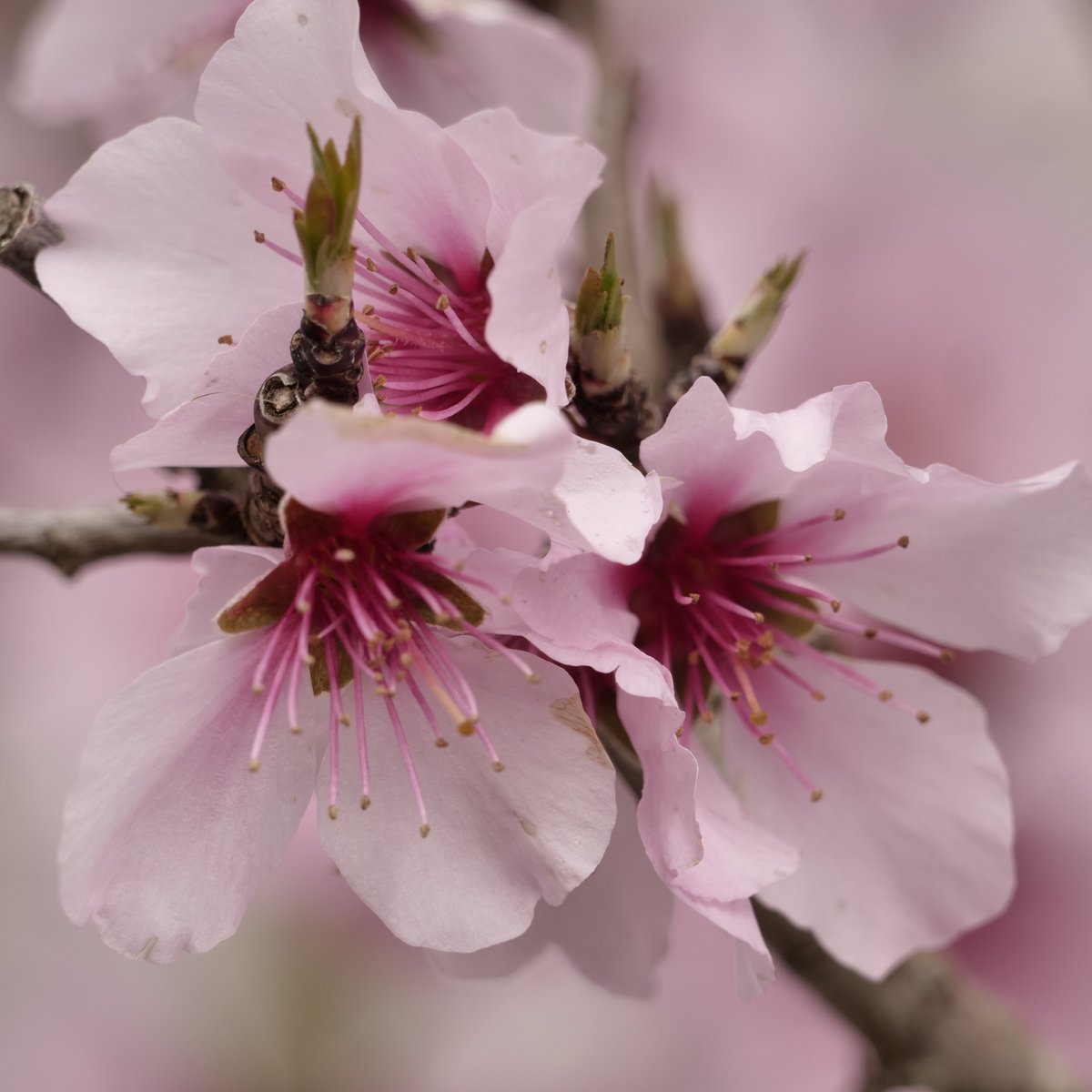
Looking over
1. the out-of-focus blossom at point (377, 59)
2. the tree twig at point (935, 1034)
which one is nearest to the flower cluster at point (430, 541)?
the tree twig at point (935, 1034)

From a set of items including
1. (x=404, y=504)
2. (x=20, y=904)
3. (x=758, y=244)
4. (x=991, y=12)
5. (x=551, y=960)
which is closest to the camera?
(x=404, y=504)

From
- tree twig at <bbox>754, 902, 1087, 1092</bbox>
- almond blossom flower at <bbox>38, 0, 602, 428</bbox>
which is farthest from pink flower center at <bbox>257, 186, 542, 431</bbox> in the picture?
tree twig at <bbox>754, 902, 1087, 1092</bbox>

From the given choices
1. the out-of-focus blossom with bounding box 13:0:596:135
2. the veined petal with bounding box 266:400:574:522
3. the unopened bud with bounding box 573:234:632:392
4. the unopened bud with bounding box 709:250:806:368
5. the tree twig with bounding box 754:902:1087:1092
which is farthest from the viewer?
the out-of-focus blossom with bounding box 13:0:596:135

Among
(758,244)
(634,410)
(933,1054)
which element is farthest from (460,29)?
(933,1054)

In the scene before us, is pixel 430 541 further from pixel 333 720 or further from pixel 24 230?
pixel 24 230

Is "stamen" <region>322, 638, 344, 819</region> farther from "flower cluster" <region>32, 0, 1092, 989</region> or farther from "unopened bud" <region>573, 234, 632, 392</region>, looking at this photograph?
"unopened bud" <region>573, 234, 632, 392</region>

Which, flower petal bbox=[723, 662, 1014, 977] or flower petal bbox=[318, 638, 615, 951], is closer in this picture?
flower petal bbox=[318, 638, 615, 951]

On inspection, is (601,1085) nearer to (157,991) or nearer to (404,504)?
(157,991)
